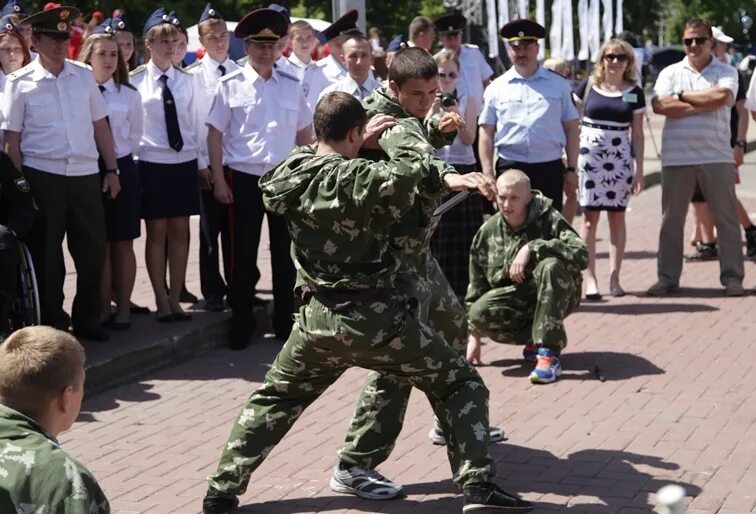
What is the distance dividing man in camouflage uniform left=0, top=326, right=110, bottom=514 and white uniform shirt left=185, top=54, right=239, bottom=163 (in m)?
5.95

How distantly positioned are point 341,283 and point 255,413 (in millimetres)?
698

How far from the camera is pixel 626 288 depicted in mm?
10891

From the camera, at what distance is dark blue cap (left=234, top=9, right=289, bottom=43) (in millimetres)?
8594

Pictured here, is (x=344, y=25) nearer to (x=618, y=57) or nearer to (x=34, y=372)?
(x=618, y=57)

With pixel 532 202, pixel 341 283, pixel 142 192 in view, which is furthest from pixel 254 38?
pixel 341 283

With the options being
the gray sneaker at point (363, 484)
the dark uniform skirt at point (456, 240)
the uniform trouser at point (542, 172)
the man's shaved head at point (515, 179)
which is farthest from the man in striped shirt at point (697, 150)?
the gray sneaker at point (363, 484)

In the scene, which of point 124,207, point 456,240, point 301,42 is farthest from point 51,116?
point 301,42

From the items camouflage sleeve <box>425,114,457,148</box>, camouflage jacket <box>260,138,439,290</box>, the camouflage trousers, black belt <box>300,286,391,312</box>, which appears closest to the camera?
camouflage jacket <box>260,138,439,290</box>

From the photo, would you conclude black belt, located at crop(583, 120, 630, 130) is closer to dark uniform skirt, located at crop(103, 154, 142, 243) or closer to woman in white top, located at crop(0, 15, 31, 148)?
dark uniform skirt, located at crop(103, 154, 142, 243)

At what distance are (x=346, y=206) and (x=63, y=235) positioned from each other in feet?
12.3

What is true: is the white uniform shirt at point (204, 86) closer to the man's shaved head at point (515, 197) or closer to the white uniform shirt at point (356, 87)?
the white uniform shirt at point (356, 87)

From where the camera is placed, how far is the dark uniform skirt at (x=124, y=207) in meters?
8.73

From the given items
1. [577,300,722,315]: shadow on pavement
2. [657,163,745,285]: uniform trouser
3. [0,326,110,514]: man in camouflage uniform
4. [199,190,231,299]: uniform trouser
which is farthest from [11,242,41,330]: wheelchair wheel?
[657,163,745,285]: uniform trouser

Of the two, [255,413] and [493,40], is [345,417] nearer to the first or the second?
[255,413]
